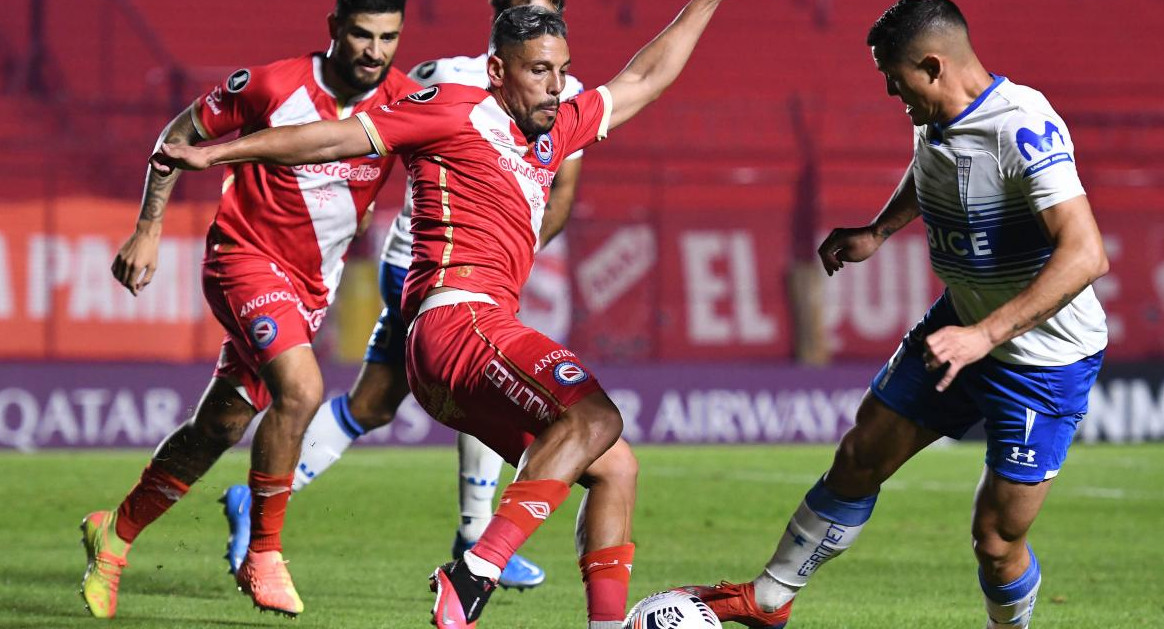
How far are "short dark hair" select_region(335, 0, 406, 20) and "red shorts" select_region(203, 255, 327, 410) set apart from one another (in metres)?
1.01

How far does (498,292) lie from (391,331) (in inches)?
86.6

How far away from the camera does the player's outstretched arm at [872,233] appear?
5.45 metres

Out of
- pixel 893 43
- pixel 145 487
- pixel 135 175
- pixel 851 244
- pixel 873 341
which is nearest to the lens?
pixel 893 43

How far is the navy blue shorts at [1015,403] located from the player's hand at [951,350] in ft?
2.07

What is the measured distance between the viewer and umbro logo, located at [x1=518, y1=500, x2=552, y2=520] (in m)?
4.55

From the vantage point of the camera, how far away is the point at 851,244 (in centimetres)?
554

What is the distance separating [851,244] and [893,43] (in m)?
0.91

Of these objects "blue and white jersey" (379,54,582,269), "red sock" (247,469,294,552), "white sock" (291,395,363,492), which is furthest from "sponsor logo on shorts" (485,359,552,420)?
"white sock" (291,395,363,492)

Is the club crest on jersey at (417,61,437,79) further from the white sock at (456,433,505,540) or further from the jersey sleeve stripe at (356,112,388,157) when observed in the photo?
the jersey sleeve stripe at (356,112,388,157)

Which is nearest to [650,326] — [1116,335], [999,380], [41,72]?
[1116,335]

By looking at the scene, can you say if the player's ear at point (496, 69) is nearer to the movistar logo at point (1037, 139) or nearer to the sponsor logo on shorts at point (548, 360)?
the sponsor logo on shorts at point (548, 360)

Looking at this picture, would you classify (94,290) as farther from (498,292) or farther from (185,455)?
(498,292)

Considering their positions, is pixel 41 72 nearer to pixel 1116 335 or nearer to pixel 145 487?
pixel 1116 335

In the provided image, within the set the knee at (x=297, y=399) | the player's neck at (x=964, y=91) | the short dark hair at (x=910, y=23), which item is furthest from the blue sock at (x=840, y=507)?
the knee at (x=297, y=399)
